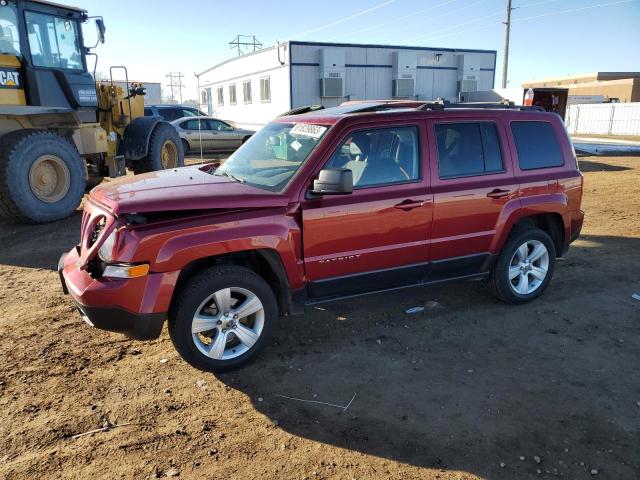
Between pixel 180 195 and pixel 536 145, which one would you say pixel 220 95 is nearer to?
pixel 536 145

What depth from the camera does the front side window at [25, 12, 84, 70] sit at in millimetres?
8164

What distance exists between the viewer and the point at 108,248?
331 centimetres

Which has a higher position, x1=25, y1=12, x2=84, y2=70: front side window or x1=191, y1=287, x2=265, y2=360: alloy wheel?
x1=25, y1=12, x2=84, y2=70: front side window

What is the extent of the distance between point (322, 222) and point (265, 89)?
2230 centimetres

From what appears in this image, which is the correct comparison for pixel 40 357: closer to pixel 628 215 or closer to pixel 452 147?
pixel 452 147

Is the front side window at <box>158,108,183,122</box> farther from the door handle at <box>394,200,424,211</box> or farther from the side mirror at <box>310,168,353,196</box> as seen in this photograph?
the side mirror at <box>310,168,353,196</box>

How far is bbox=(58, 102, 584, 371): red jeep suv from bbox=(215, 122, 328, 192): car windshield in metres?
0.02

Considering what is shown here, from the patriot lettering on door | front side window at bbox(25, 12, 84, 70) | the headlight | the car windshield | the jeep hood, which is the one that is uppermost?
front side window at bbox(25, 12, 84, 70)

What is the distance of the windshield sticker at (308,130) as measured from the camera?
13.3 ft

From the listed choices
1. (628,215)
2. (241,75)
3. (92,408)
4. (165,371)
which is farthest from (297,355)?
(241,75)

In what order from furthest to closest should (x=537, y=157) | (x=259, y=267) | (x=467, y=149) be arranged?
(x=537, y=157), (x=467, y=149), (x=259, y=267)

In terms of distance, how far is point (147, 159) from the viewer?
10.6 meters

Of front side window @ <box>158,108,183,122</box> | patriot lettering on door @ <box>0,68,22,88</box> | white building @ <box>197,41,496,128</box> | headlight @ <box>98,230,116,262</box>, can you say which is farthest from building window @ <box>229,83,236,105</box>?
headlight @ <box>98,230,116,262</box>

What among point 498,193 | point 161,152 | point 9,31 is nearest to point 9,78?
point 9,31
